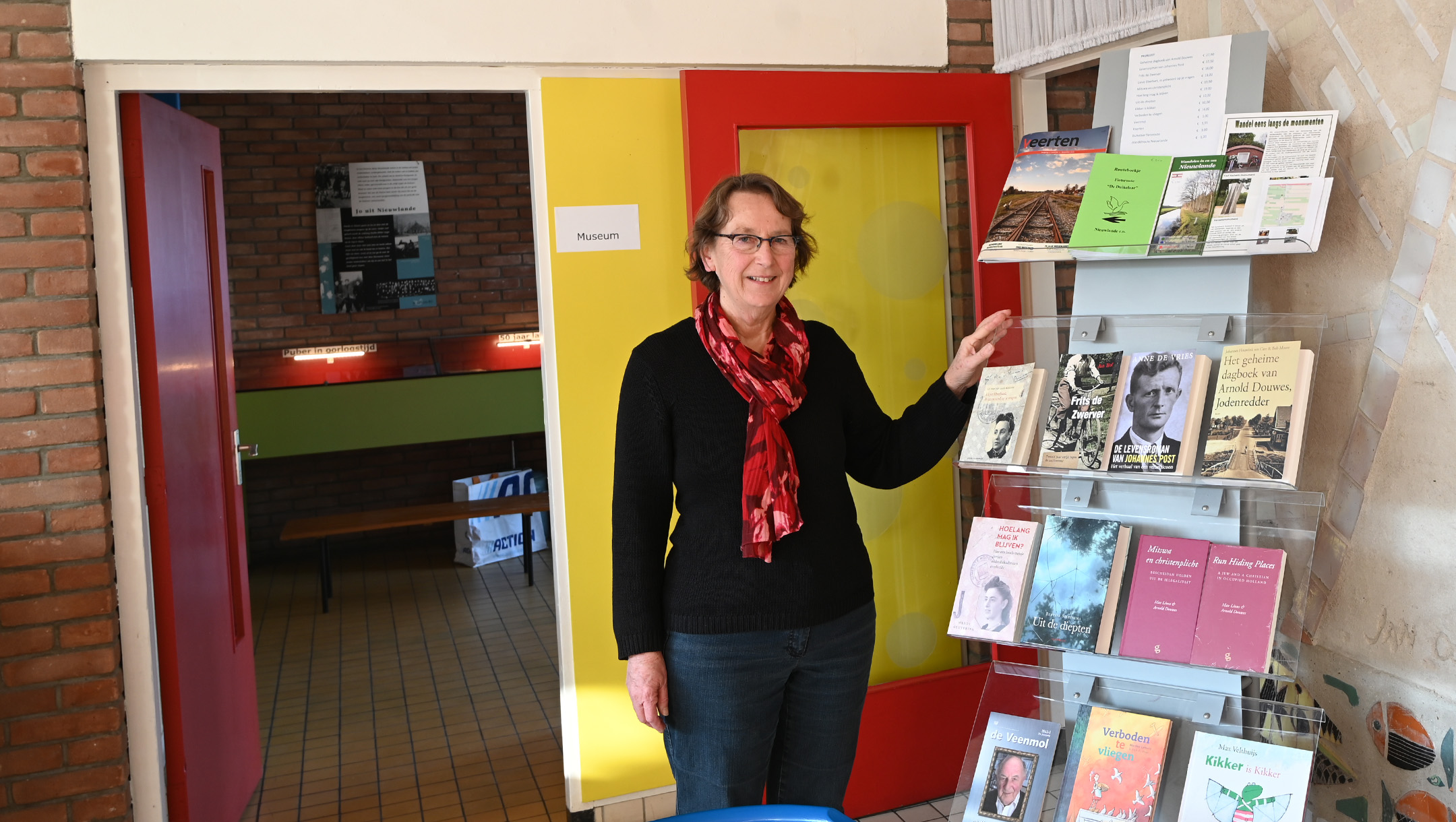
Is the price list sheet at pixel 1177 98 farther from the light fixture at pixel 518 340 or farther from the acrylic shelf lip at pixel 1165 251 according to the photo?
the light fixture at pixel 518 340

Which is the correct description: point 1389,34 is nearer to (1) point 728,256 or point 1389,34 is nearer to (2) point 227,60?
(1) point 728,256

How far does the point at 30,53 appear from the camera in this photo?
2484 mm

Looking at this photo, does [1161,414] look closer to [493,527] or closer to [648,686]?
[648,686]

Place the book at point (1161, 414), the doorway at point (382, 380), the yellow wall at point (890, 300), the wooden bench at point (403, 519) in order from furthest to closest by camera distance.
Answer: the wooden bench at point (403, 519) → the doorway at point (382, 380) → the yellow wall at point (890, 300) → the book at point (1161, 414)

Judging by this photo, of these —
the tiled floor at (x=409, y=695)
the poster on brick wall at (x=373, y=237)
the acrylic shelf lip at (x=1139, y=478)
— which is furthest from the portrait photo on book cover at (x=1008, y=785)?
the poster on brick wall at (x=373, y=237)

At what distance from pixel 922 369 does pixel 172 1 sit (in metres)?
2.27

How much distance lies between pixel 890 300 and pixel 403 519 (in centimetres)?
391

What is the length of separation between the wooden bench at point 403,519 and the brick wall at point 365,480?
0.78 metres

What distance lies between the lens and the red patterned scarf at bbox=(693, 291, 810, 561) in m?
1.80

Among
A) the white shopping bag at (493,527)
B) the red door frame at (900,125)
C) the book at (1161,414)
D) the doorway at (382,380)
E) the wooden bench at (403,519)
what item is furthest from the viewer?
the white shopping bag at (493,527)

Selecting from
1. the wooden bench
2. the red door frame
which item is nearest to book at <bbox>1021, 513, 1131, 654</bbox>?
the red door frame

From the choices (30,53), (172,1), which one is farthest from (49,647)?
(172,1)

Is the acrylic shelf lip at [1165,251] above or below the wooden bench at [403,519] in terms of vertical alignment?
above

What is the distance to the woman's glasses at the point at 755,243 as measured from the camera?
73.3 inches
